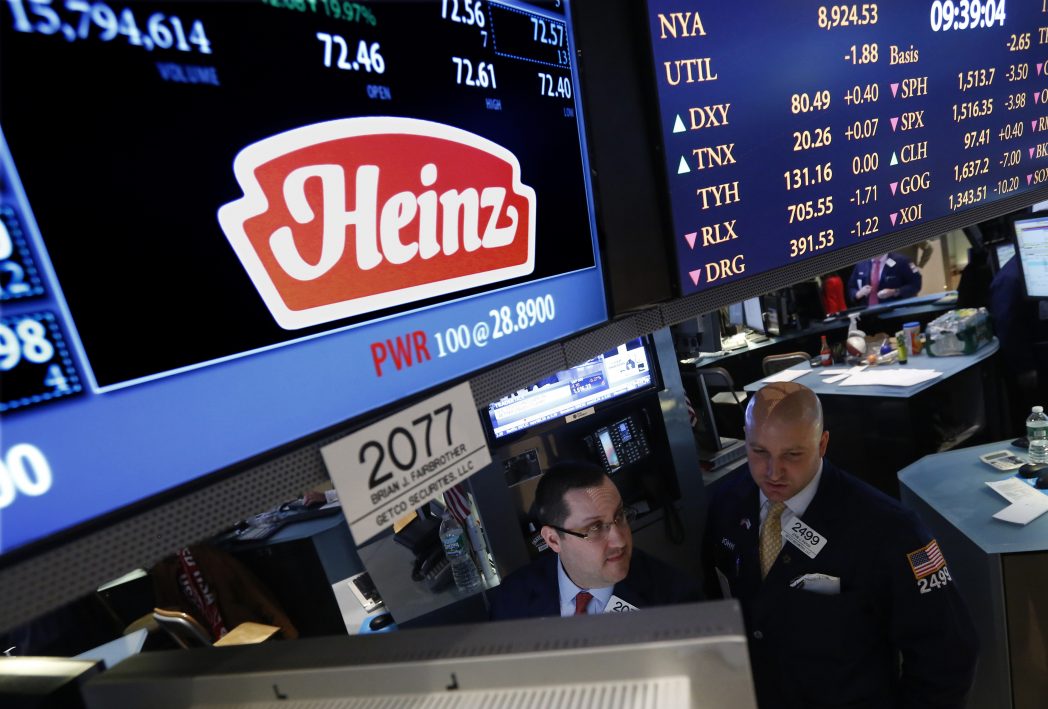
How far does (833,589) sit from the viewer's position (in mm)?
1836

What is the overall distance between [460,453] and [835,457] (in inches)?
179

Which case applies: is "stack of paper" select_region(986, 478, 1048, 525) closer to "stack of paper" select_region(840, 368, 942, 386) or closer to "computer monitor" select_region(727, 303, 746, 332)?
"stack of paper" select_region(840, 368, 942, 386)

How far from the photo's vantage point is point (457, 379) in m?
0.85

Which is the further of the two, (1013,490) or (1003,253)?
(1003,253)

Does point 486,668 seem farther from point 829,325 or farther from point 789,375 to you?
point 829,325

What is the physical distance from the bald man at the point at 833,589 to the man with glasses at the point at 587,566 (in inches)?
12.0

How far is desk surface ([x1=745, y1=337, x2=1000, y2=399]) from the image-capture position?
3.96 meters

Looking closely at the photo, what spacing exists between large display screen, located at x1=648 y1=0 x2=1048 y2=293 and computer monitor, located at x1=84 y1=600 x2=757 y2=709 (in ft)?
2.73

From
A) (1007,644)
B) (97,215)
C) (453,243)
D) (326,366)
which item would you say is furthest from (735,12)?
(1007,644)

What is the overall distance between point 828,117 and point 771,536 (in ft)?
4.60

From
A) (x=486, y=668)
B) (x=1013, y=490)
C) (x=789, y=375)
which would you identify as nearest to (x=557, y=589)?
(x=486, y=668)

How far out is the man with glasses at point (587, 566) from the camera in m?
1.93

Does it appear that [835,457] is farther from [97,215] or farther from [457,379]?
[97,215]

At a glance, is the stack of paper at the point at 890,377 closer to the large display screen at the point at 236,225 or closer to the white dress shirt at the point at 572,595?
the white dress shirt at the point at 572,595
